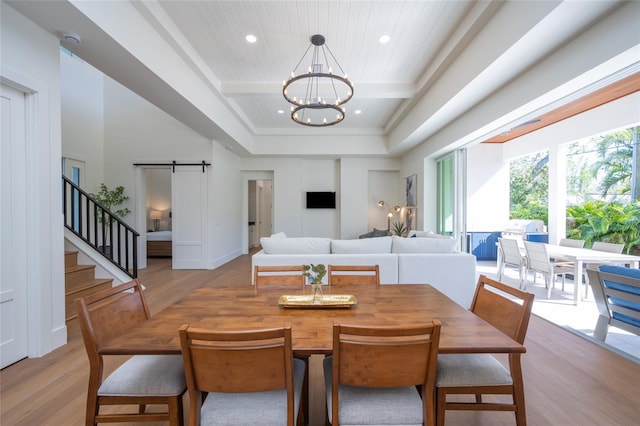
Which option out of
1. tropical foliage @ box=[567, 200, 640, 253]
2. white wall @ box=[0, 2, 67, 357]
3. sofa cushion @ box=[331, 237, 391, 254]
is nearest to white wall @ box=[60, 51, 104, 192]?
white wall @ box=[0, 2, 67, 357]

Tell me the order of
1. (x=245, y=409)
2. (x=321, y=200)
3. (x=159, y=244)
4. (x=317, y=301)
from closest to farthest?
(x=245, y=409) < (x=317, y=301) < (x=159, y=244) < (x=321, y=200)

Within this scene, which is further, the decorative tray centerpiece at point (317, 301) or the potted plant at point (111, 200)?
the potted plant at point (111, 200)

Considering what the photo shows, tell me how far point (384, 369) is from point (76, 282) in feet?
13.2

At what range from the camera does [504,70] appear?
2.99 m

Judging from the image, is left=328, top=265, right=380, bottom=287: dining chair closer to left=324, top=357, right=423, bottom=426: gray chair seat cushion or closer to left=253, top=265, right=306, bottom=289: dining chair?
left=253, top=265, right=306, bottom=289: dining chair

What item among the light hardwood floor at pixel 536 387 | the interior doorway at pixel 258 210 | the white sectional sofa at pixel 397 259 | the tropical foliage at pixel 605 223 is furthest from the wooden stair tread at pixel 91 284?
the tropical foliage at pixel 605 223

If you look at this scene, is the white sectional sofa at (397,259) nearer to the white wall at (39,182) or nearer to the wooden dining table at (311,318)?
the wooden dining table at (311,318)

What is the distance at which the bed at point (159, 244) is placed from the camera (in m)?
7.42

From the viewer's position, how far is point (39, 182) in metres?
2.44

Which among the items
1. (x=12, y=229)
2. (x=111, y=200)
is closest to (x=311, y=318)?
(x=12, y=229)

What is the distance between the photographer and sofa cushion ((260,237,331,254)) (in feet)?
11.5

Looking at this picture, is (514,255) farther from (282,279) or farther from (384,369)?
(384,369)

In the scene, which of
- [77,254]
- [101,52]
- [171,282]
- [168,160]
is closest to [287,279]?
[101,52]

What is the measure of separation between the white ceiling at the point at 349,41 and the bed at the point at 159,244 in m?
3.81
